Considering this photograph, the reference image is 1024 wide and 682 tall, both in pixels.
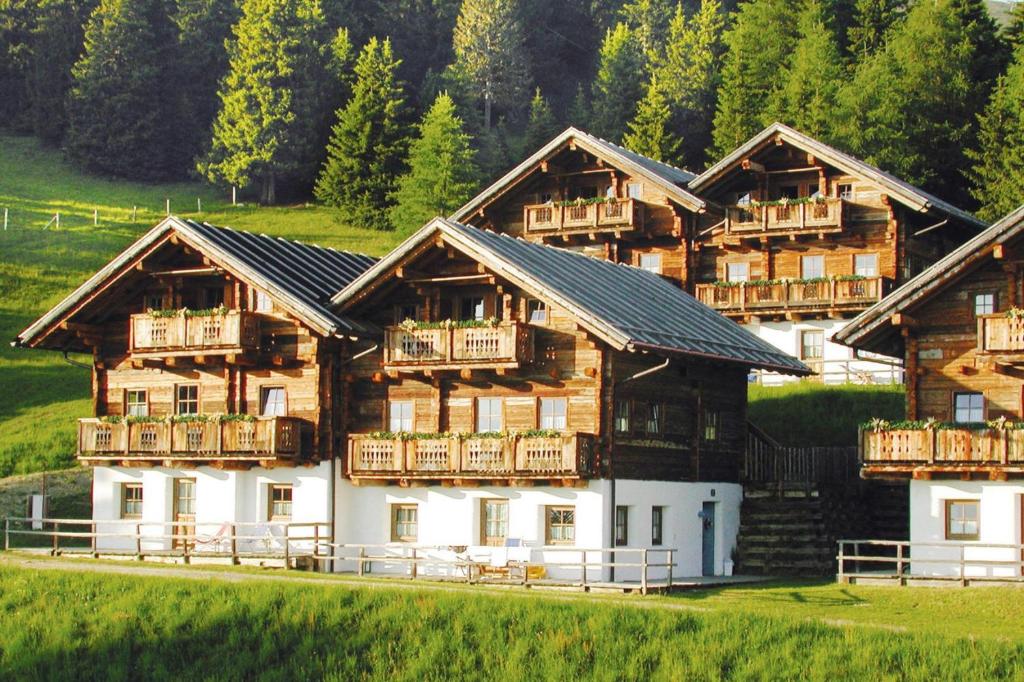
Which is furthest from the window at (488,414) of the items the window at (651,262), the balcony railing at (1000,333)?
the window at (651,262)

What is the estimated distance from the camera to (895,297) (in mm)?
41781

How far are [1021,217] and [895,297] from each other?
140 inches

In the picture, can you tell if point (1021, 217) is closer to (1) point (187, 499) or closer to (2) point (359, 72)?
(1) point (187, 499)

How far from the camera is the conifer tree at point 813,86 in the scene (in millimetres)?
80938

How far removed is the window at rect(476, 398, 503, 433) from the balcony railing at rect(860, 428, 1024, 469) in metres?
9.25

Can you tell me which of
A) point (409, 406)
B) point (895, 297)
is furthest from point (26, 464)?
point (895, 297)

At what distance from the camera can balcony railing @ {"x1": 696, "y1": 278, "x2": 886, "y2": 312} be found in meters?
58.2

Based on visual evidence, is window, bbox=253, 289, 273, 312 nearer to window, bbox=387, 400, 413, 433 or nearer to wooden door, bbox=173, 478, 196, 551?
window, bbox=387, 400, 413, 433

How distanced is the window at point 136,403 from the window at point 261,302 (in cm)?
454

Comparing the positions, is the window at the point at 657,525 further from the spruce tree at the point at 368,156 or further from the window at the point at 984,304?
the spruce tree at the point at 368,156

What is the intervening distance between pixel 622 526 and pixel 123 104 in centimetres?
7586

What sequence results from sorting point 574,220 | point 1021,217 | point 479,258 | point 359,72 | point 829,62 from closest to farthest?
point 1021,217, point 479,258, point 574,220, point 829,62, point 359,72

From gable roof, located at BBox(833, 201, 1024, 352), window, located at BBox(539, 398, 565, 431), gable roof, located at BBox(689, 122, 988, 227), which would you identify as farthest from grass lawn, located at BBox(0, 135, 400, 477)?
gable roof, located at BBox(833, 201, 1024, 352)

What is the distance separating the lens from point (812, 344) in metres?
60.0
